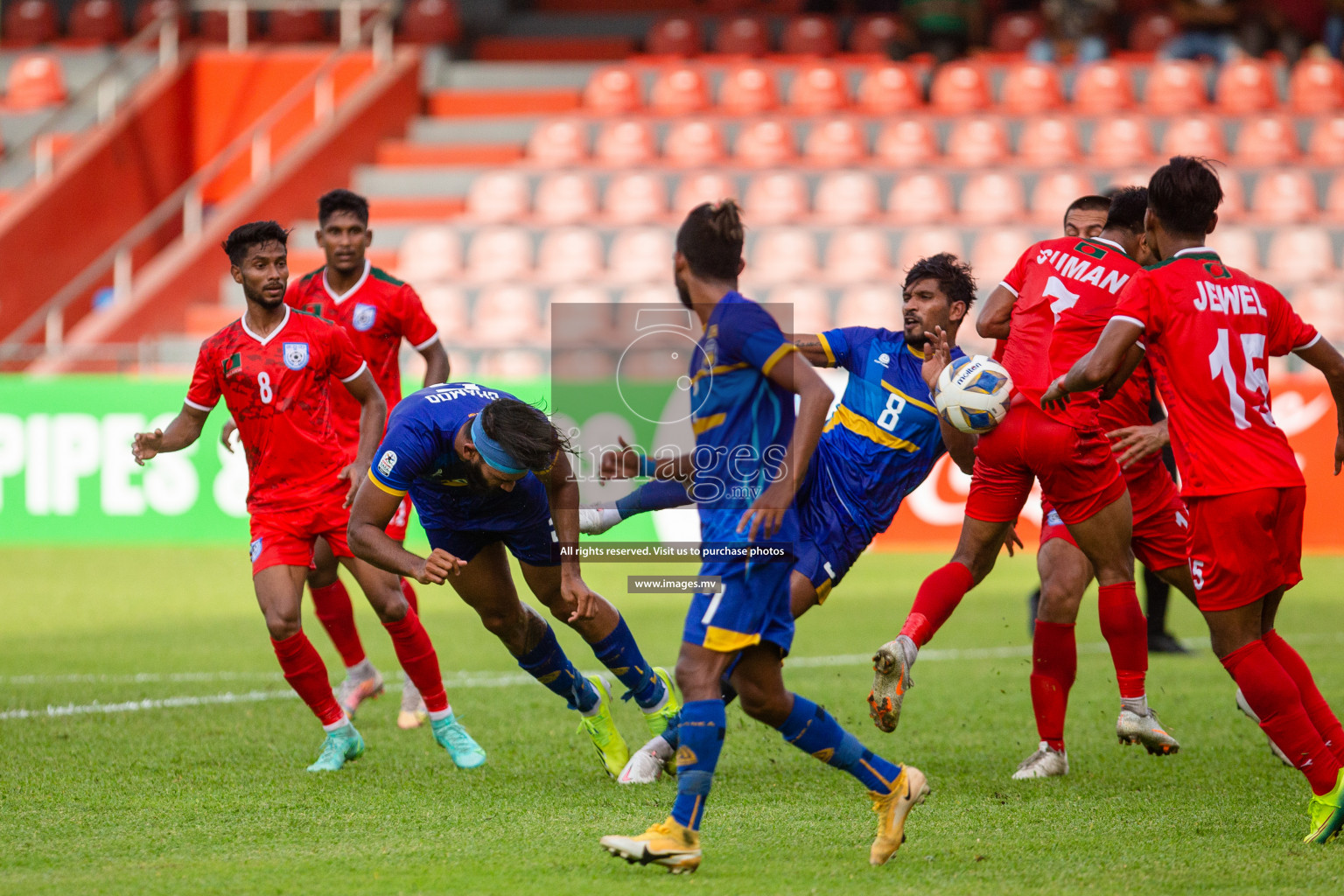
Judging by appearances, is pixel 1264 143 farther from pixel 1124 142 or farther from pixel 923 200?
pixel 923 200

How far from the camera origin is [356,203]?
7219 millimetres

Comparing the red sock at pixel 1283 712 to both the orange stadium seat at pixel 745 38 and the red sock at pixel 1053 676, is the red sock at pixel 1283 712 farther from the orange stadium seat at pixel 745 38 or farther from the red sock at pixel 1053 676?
the orange stadium seat at pixel 745 38

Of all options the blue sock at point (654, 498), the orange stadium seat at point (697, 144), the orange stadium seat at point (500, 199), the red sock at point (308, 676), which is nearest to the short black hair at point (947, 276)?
the blue sock at point (654, 498)

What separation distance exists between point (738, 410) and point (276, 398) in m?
2.43

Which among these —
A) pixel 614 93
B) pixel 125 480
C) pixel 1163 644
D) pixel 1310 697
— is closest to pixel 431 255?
pixel 614 93

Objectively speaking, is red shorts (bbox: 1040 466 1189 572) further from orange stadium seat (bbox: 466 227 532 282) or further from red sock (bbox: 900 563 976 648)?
orange stadium seat (bbox: 466 227 532 282)

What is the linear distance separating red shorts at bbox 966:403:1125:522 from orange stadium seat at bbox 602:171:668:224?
13377 mm

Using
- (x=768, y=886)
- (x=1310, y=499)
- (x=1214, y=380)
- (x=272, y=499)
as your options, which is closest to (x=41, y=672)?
(x=272, y=499)

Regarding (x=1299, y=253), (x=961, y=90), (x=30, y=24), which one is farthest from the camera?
(x=30, y=24)

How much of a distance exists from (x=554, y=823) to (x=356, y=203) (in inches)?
135

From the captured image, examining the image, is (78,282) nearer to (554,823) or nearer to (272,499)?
(272,499)

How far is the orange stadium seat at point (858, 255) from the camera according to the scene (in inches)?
685

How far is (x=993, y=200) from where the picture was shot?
18.3 meters

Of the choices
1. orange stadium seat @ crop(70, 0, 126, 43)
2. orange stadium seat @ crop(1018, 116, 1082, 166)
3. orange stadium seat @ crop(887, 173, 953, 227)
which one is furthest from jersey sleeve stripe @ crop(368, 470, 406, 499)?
orange stadium seat @ crop(70, 0, 126, 43)
